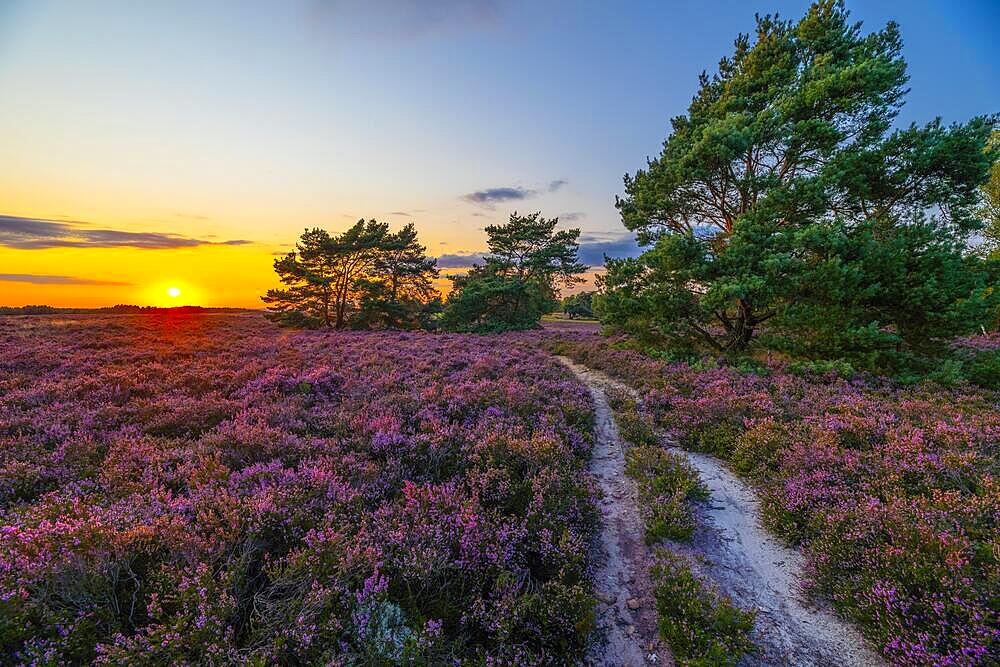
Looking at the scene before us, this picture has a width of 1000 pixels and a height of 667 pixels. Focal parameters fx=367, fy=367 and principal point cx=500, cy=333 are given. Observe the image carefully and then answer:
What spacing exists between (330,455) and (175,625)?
130 inches

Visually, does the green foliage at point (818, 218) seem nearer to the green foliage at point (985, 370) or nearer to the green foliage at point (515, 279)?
the green foliage at point (985, 370)

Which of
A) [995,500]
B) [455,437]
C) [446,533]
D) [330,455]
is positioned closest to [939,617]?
[995,500]

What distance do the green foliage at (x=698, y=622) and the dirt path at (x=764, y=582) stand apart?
0.71 feet

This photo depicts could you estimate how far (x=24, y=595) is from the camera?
2.51m

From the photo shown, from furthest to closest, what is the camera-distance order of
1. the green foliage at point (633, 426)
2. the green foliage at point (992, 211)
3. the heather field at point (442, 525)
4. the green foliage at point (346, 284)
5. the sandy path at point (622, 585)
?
the green foliage at point (346, 284), the green foliage at point (992, 211), the green foliage at point (633, 426), the sandy path at point (622, 585), the heather field at point (442, 525)

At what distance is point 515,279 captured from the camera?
37.2m

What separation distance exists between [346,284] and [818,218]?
33459 millimetres

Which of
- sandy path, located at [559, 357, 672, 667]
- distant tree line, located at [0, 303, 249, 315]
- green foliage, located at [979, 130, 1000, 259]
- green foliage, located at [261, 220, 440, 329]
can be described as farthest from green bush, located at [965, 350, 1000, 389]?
distant tree line, located at [0, 303, 249, 315]

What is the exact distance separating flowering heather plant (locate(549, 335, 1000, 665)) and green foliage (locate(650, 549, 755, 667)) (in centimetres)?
122

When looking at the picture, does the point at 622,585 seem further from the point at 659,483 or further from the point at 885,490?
the point at 885,490

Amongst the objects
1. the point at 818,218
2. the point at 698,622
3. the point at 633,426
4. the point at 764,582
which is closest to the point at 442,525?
the point at 698,622

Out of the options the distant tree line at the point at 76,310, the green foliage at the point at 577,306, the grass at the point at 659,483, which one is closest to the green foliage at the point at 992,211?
the grass at the point at 659,483

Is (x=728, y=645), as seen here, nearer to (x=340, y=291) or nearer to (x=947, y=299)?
(x=947, y=299)

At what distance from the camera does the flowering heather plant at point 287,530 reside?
2691mm
